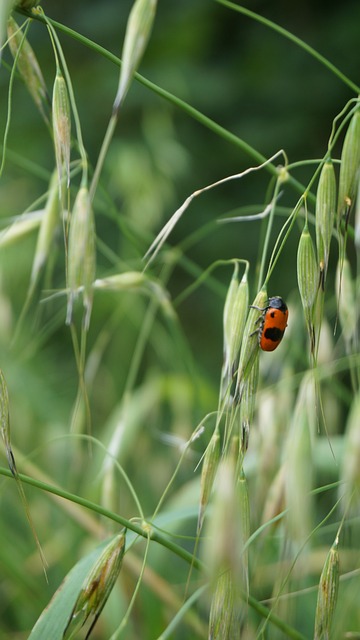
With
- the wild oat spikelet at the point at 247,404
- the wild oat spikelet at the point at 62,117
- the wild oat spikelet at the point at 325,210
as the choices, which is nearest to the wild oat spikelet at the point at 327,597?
the wild oat spikelet at the point at 247,404

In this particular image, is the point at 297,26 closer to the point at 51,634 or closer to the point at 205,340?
the point at 205,340

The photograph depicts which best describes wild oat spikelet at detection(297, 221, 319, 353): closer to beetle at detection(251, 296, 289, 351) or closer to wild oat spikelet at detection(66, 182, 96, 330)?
beetle at detection(251, 296, 289, 351)

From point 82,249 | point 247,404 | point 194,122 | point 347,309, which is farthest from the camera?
point 194,122

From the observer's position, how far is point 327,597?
2.11 ft

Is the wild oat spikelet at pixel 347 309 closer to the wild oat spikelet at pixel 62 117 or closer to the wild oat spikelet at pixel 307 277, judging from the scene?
the wild oat spikelet at pixel 307 277

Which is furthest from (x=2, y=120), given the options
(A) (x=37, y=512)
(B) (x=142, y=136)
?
(A) (x=37, y=512)

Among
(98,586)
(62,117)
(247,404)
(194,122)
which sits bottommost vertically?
(98,586)

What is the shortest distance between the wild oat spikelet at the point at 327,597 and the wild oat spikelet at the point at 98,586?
0.17 m

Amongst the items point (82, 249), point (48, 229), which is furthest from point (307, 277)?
point (48, 229)

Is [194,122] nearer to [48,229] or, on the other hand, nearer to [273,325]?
[48,229]

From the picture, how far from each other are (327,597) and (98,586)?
0.62 ft

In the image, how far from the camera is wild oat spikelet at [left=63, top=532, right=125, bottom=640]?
64 centimetres

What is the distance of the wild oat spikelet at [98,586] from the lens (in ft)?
2.10

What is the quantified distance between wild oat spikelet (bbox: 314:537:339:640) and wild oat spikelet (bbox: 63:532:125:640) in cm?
17
